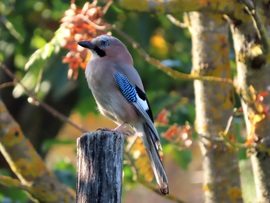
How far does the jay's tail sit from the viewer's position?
5344mm

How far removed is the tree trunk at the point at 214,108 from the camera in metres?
6.36

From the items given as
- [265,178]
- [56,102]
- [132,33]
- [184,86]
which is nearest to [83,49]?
[265,178]

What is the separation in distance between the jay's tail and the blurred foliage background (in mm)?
1233

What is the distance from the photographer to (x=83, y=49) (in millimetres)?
6160

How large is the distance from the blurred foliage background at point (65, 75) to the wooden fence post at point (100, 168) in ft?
9.52

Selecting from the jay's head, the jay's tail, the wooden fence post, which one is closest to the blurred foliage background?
the jay's head

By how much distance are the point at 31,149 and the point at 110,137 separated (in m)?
2.69

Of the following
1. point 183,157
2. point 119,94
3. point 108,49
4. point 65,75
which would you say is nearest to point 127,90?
point 119,94

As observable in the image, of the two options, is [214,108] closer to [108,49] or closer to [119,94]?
[119,94]

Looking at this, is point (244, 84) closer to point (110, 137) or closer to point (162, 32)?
point (110, 137)

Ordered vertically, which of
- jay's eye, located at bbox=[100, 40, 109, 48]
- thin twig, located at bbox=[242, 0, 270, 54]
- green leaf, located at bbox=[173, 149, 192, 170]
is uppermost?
thin twig, located at bbox=[242, 0, 270, 54]

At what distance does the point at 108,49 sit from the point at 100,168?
7.22ft

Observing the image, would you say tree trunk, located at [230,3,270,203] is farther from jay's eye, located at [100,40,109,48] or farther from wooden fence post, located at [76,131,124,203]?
wooden fence post, located at [76,131,124,203]

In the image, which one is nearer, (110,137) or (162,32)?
(110,137)
